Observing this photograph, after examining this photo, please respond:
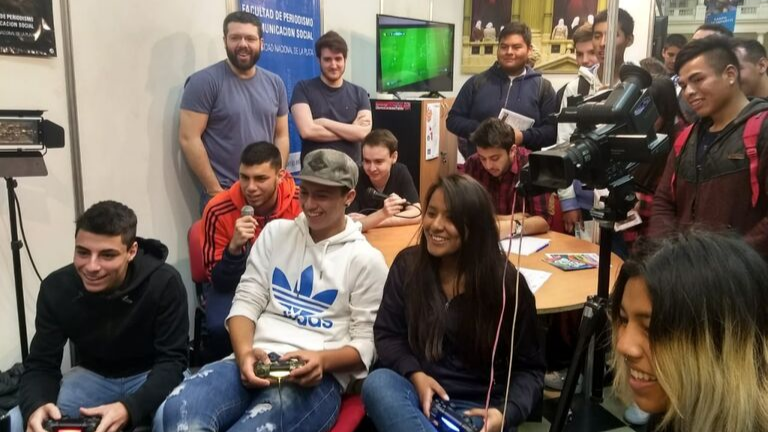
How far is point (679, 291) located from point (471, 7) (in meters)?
5.38

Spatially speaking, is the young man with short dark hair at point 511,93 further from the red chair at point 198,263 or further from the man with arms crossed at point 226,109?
the red chair at point 198,263

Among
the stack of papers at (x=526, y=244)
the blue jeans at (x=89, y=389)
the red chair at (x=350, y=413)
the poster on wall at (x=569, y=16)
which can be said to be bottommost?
the red chair at (x=350, y=413)

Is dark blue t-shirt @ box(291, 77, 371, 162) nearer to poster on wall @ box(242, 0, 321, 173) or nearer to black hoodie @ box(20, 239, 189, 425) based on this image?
poster on wall @ box(242, 0, 321, 173)

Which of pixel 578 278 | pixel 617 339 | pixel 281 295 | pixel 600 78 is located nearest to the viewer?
pixel 617 339

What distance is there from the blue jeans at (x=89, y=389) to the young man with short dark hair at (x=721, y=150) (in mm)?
1689

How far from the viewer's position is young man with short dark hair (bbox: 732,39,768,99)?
7.93ft

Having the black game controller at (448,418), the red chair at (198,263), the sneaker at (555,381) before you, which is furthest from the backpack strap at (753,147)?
the red chair at (198,263)

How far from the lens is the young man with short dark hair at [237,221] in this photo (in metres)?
2.08

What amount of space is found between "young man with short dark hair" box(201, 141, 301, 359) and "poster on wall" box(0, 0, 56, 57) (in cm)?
90

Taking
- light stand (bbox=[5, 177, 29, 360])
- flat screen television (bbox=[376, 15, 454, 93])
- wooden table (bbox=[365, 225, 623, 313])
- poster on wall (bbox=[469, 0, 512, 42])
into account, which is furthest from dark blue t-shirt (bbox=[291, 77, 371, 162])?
poster on wall (bbox=[469, 0, 512, 42])

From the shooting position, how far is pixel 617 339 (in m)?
1.03

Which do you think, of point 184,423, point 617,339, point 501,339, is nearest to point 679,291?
point 617,339

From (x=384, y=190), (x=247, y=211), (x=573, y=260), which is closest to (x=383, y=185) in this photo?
(x=384, y=190)

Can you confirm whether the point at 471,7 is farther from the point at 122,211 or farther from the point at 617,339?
the point at 617,339
